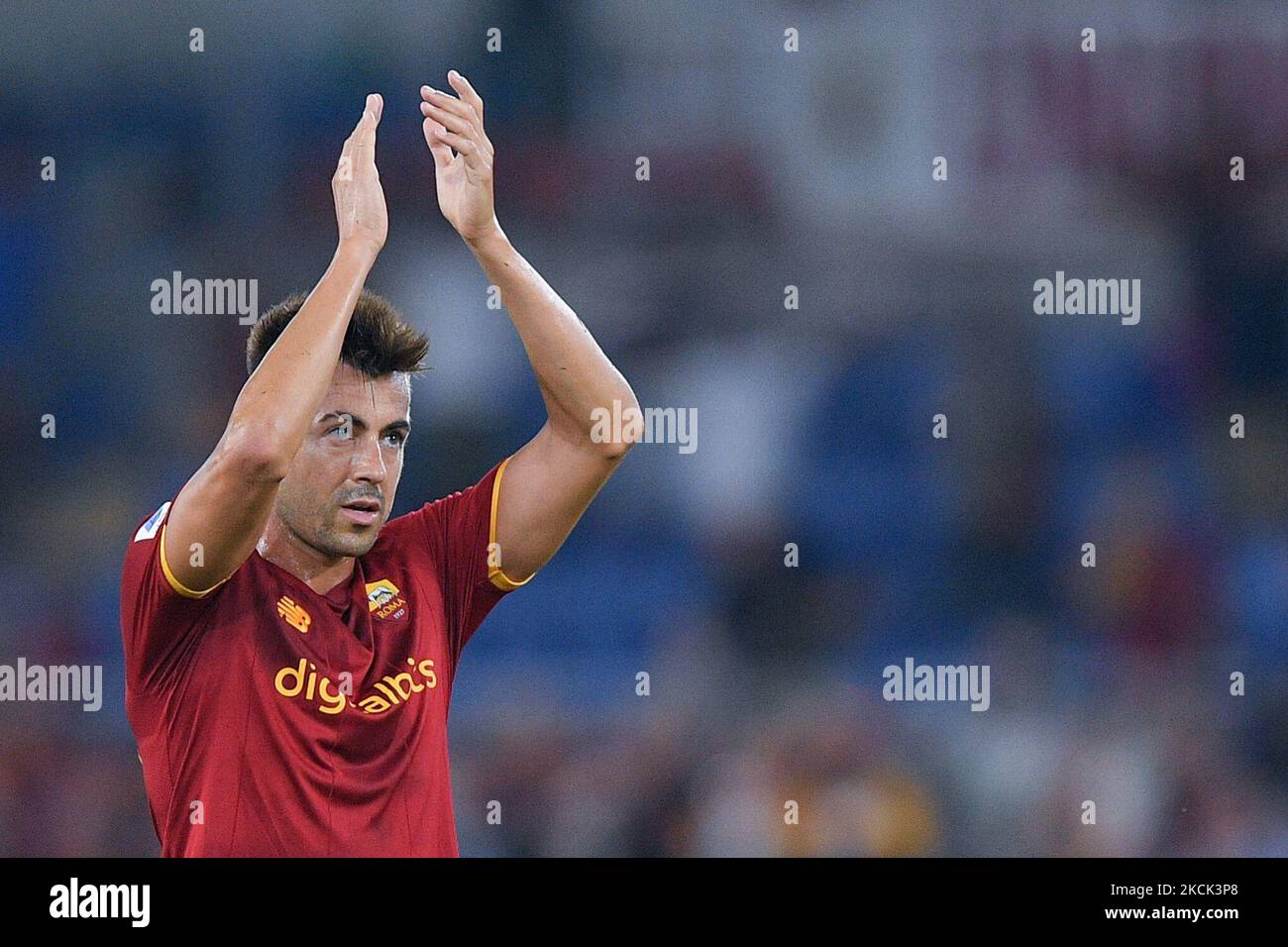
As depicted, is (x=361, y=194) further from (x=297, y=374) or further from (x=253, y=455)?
(x=253, y=455)

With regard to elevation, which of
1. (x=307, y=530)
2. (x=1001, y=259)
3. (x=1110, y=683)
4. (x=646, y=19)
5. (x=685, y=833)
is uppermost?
(x=646, y=19)

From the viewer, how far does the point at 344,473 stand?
2984 mm

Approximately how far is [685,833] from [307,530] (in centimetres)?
257

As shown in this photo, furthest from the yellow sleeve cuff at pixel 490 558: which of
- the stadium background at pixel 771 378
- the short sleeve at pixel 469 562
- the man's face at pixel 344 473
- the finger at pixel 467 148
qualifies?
the stadium background at pixel 771 378


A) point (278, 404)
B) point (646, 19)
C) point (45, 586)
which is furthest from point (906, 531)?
point (278, 404)

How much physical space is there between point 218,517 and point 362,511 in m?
0.38

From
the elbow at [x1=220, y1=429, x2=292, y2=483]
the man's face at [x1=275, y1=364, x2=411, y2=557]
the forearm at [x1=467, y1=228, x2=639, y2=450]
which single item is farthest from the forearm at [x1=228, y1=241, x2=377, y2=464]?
the forearm at [x1=467, y1=228, x2=639, y2=450]

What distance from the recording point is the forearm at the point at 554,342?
A: 9.95 ft

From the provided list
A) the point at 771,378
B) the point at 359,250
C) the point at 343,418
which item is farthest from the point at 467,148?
the point at 771,378

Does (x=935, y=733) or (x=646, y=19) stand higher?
(x=646, y=19)

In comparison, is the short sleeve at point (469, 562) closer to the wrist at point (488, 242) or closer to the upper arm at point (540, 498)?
the upper arm at point (540, 498)
